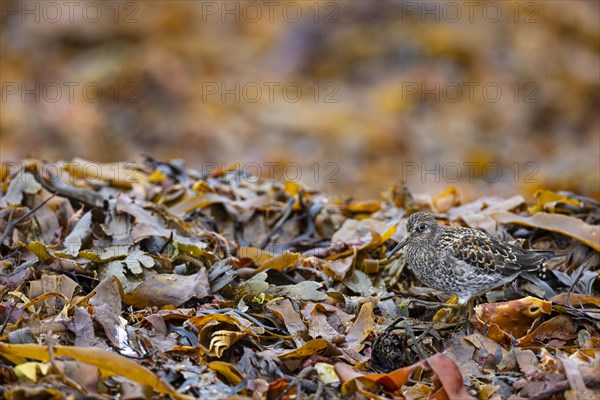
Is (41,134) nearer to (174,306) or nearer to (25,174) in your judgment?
(25,174)

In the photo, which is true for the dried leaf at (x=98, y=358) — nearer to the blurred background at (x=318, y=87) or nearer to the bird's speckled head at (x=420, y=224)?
the bird's speckled head at (x=420, y=224)

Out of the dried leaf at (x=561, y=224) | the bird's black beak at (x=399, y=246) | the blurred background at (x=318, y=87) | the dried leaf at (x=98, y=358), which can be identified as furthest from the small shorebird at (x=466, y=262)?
→ the blurred background at (x=318, y=87)

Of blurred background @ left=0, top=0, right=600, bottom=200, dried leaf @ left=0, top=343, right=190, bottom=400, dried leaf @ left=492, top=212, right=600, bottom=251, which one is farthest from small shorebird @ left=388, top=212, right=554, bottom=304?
blurred background @ left=0, top=0, right=600, bottom=200

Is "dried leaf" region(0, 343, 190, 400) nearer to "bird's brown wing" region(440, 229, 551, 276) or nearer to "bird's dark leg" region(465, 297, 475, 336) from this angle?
"bird's dark leg" region(465, 297, 475, 336)

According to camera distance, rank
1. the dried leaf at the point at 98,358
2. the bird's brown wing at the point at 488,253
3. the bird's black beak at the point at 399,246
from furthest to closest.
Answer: the bird's black beak at the point at 399,246 → the bird's brown wing at the point at 488,253 → the dried leaf at the point at 98,358

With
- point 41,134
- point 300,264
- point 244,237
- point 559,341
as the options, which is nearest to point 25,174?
point 244,237

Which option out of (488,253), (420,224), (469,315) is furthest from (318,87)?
(469,315)

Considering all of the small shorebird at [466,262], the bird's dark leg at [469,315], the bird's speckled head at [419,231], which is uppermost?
the bird's speckled head at [419,231]
